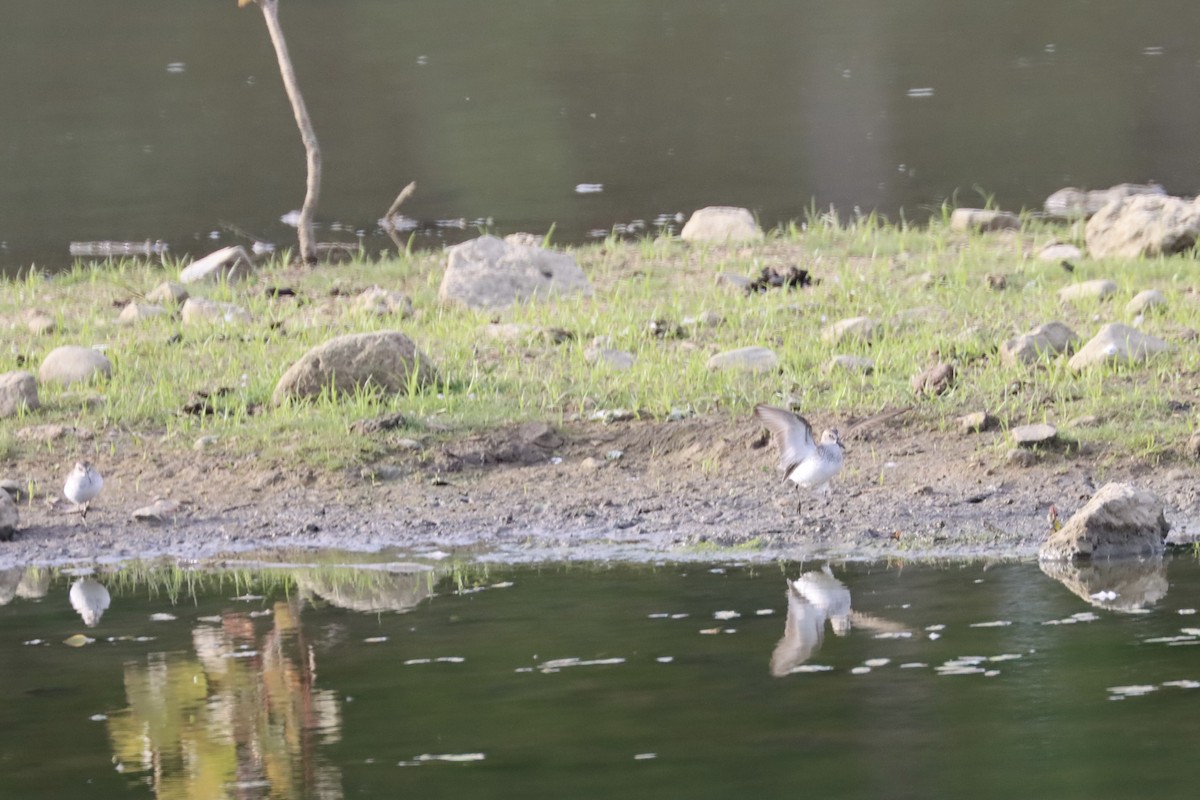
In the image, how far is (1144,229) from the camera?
9891mm

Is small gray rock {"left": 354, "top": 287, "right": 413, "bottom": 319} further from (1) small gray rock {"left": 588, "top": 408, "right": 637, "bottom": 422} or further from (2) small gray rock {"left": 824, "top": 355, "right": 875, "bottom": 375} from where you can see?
(2) small gray rock {"left": 824, "top": 355, "right": 875, "bottom": 375}

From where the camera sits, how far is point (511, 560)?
623 cm

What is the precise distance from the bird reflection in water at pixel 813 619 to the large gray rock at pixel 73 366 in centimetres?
369

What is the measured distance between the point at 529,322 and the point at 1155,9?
847 inches

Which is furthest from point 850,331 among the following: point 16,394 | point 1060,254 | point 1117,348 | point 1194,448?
Answer: point 16,394

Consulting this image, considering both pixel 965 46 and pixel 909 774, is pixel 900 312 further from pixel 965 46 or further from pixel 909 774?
pixel 965 46

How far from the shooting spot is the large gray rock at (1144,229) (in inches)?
386

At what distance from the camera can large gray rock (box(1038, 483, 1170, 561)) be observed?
5816 millimetres

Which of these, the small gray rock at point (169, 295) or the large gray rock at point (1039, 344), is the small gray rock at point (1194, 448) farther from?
the small gray rock at point (169, 295)

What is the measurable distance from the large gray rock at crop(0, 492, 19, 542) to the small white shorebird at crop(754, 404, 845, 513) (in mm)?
2587

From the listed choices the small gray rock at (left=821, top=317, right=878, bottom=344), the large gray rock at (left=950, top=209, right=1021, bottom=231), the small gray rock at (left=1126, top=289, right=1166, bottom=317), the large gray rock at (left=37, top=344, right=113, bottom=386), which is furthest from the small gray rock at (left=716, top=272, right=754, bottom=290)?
the large gray rock at (left=37, top=344, right=113, bottom=386)

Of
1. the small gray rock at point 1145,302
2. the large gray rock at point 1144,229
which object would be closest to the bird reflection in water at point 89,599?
the small gray rock at point 1145,302

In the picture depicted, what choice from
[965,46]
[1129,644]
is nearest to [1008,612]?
[1129,644]

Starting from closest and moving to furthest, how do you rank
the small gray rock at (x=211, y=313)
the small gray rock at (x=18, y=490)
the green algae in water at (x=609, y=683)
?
the green algae in water at (x=609, y=683), the small gray rock at (x=18, y=490), the small gray rock at (x=211, y=313)
